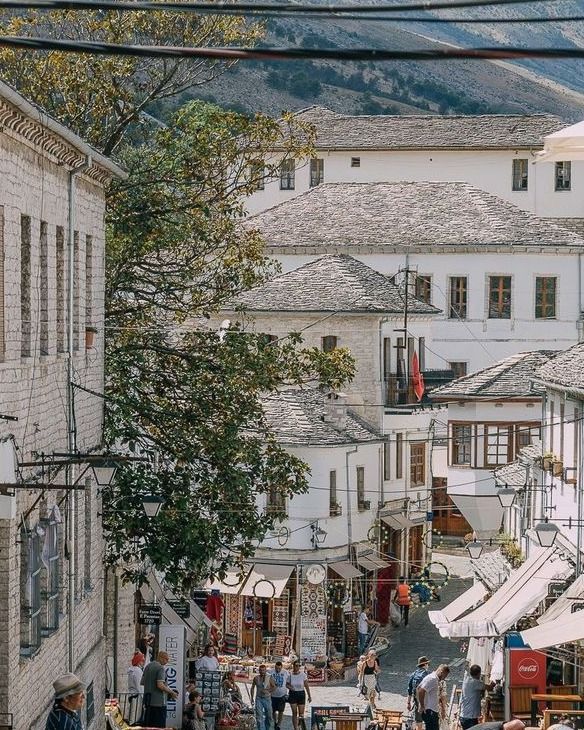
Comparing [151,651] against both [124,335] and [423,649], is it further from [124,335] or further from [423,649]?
[423,649]

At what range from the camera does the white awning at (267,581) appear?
47.4 metres

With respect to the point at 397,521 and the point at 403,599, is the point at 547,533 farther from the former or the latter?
the point at 397,521

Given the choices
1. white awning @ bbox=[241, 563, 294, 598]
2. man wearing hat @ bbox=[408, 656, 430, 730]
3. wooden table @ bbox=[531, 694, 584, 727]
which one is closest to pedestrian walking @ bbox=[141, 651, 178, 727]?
man wearing hat @ bbox=[408, 656, 430, 730]

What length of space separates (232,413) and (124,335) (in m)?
2.66

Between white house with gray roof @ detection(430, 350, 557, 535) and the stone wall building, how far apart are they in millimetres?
28879

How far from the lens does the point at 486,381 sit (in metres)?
56.0

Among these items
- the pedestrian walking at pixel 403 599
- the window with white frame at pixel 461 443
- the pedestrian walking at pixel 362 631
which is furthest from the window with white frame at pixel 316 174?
the pedestrian walking at pixel 362 631

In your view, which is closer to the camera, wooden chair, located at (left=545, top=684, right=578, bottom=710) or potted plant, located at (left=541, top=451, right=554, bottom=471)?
wooden chair, located at (left=545, top=684, right=578, bottom=710)

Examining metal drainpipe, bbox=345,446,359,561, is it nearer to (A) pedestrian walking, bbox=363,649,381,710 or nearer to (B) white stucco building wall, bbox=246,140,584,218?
Answer: (A) pedestrian walking, bbox=363,649,381,710

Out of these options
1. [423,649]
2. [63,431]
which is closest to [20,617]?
[63,431]

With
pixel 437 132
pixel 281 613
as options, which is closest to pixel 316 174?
pixel 437 132

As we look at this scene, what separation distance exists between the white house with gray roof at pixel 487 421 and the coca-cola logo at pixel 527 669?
88.9 ft

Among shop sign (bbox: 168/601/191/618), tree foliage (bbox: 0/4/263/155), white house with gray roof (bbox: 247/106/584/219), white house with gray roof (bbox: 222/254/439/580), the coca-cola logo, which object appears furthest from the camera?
white house with gray roof (bbox: 247/106/584/219)

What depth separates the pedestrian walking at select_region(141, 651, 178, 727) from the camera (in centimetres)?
2695
